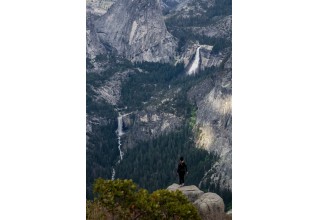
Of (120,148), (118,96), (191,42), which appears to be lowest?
(120,148)

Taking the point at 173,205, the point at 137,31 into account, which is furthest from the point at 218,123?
the point at 137,31

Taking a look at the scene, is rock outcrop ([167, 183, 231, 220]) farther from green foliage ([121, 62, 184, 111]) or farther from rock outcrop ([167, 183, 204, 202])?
green foliage ([121, 62, 184, 111])

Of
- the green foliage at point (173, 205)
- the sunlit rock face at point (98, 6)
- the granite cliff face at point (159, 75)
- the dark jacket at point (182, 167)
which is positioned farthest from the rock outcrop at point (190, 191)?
the sunlit rock face at point (98, 6)

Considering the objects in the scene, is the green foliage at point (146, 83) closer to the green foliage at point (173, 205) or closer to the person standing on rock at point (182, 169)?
the person standing on rock at point (182, 169)

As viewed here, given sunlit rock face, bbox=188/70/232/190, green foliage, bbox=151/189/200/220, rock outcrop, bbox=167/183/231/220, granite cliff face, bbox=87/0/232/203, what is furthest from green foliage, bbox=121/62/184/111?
green foliage, bbox=151/189/200/220
